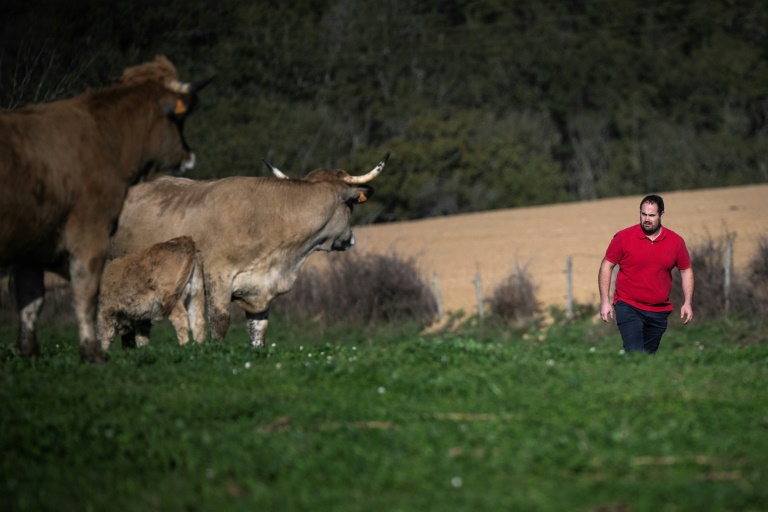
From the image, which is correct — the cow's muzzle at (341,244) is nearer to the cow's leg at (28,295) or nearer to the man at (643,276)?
the man at (643,276)

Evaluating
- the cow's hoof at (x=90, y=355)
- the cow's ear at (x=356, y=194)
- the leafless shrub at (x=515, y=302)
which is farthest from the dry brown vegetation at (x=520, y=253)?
the cow's hoof at (x=90, y=355)

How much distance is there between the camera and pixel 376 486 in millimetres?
7512

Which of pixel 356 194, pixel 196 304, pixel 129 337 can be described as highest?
pixel 356 194

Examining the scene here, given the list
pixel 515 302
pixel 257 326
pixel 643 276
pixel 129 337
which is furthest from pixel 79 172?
pixel 515 302

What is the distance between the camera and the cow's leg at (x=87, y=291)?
35.8 ft

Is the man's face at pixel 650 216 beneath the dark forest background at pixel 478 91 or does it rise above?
beneath

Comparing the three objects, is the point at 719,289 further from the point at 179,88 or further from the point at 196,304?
the point at 179,88

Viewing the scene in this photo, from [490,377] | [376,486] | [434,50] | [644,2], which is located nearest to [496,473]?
[376,486]

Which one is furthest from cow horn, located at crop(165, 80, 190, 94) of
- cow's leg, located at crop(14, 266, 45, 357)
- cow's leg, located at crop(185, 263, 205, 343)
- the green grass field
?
cow's leg, located at crop(185, 263, 205, 343)

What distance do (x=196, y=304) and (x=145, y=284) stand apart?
94 cm

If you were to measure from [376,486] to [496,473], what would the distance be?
789 mm

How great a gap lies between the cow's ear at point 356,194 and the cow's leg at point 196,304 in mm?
2717

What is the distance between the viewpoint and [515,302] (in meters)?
29.3

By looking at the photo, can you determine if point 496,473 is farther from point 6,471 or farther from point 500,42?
point 500,42
